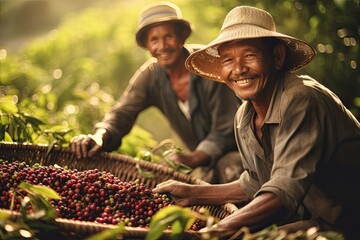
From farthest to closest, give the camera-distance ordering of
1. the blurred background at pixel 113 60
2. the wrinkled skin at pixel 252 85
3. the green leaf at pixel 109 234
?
1. the blurred background at pixel 113 60
2. the wrinkled skin at pixel 252 85
3. the green leaf at pixel 109 234

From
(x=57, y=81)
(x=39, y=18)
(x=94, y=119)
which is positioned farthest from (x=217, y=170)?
(x=39, y=18)

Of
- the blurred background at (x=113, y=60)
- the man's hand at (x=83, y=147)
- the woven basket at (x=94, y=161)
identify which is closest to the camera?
the woven basket at (x=94, y=161)

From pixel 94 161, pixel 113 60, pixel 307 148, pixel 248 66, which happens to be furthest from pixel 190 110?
pixel 113 60

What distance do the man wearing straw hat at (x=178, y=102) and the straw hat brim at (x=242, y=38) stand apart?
1.01 metres

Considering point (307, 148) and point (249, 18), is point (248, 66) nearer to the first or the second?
point (249, 18)

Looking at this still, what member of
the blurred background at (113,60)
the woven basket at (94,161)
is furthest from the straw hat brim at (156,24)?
the woven basket at (94,161)

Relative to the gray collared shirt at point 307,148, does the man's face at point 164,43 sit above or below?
above

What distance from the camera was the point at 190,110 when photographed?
5145mm

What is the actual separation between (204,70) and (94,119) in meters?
3.09

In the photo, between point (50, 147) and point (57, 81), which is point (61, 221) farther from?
point (57, 81)

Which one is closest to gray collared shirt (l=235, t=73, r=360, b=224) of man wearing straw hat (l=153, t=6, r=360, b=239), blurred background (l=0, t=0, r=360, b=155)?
man wearing straw hat (l=153, t=6, r=360, b=239)

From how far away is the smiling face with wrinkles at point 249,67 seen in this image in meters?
3.42

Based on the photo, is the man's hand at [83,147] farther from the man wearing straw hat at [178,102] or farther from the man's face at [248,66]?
the man's face at [248,66]

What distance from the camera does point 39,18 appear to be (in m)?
19.0
